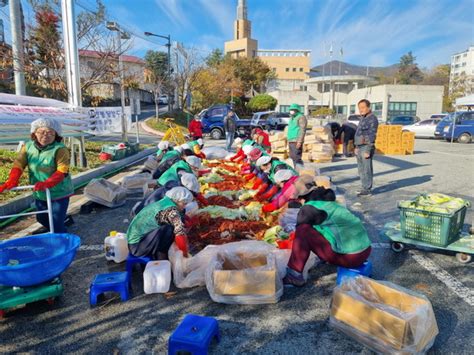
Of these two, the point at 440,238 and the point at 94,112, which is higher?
the point at 94,112

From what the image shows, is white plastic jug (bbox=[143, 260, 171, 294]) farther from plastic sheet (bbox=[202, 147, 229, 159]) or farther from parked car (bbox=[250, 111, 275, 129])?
parked car (bbox=[250, 111, 275, 129])

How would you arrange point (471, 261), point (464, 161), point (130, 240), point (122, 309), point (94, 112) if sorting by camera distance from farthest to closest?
point (464, 161), point (94, 112), point (471, 261), point (130, 240), point (122, 309)

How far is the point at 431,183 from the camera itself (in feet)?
26.2

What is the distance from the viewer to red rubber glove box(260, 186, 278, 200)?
19.0 feet

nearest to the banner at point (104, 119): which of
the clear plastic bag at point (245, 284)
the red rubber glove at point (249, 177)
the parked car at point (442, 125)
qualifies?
the red rubber glove at point (249, 177)

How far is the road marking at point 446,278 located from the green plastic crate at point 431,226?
24 cm

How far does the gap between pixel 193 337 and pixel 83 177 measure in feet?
22.0

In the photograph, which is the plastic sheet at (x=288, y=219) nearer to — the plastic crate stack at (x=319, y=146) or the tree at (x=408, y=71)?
the plastic crate stack at (x=319, y=146)

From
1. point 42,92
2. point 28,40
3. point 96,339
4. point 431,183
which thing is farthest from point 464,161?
point 42,92

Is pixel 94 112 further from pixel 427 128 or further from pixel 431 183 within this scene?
pixel 427 128

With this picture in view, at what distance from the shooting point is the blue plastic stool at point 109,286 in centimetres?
304

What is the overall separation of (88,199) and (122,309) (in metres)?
4.03

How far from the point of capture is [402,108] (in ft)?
126

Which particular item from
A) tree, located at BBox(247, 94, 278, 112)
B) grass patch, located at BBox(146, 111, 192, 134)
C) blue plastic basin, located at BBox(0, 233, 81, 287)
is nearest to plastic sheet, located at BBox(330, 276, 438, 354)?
blue plastic basin, located at BBox(0, 233, 81, 287)
